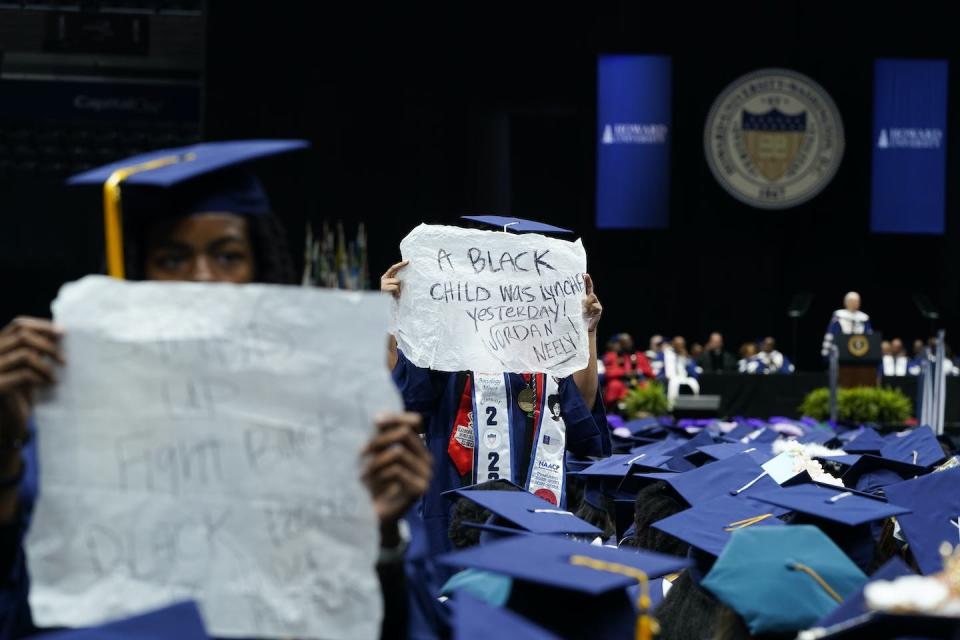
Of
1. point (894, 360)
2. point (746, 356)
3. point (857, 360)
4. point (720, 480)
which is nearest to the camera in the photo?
point (720, 480)

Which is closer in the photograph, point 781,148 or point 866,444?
point 866,444

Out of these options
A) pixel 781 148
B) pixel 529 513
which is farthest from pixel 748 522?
pixel 781 148

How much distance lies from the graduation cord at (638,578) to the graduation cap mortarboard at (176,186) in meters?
0.69

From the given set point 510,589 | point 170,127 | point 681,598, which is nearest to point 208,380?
point 510,589

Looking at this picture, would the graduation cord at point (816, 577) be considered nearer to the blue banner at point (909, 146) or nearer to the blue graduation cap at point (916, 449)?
the blue graduation cap at point (916, 449)

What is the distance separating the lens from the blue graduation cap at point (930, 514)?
10.8 ft

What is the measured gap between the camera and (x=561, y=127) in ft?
72.3

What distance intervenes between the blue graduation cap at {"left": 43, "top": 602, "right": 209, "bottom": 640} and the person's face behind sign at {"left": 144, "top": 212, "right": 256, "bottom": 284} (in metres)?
0.43

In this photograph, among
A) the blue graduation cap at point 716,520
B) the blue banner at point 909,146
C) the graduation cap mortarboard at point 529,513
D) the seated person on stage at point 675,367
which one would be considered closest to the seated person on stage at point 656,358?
the seated person on stage at point 675,367

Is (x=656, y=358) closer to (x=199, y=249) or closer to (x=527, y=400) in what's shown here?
(x=527, y=400)

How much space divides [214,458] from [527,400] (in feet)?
9.05

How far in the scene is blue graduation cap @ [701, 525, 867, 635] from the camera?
2.36 meters

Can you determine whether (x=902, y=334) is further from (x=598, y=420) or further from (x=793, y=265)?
(x=598, y=420)

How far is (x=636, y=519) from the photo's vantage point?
3.94 m
